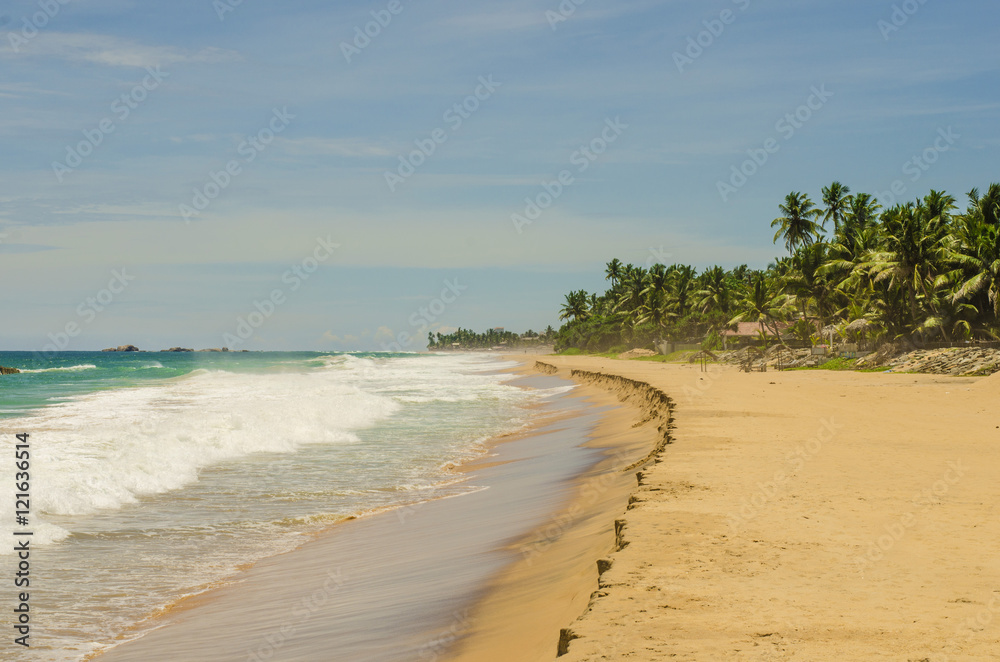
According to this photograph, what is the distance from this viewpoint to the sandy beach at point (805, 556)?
4.39 meters

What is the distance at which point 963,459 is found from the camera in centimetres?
1135

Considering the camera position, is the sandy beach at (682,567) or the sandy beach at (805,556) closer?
the sandy beach at (805,556)

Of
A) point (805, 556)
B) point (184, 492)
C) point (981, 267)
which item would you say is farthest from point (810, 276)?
point (805, 556)

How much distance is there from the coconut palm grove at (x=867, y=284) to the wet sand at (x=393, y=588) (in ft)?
128

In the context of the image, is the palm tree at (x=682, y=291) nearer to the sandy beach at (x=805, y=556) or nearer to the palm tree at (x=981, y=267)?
the palm tree at (x=981, y=267)

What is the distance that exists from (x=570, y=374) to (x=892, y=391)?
105 ft

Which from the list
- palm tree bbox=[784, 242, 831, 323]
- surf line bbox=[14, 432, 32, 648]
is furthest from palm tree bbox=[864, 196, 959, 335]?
surf line bbox=[14, 432, 32, 648]

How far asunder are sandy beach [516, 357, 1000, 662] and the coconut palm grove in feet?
111

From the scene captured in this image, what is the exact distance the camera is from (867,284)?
50.7 m

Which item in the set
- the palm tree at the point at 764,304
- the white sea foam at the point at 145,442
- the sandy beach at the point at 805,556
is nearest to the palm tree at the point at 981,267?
the palm tree at the point at 764,304

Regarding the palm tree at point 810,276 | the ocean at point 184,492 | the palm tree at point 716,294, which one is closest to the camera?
the ocean at point 184,492

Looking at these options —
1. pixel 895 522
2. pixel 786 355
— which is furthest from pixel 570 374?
pixel 895 522

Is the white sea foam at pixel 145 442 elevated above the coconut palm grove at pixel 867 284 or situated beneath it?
situated beneath

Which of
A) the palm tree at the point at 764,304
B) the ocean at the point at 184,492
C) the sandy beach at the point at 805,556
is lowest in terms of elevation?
the ocean at the point at 184,492
